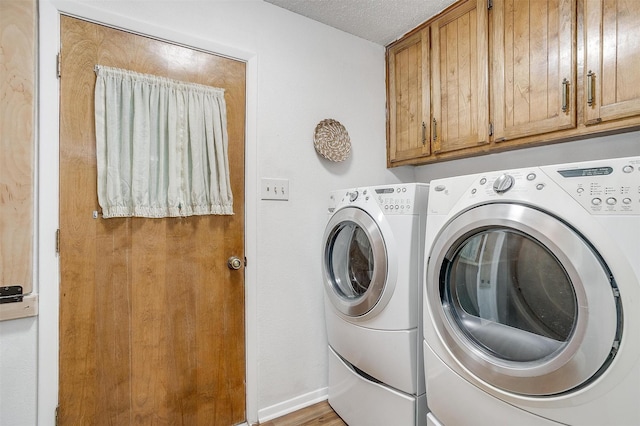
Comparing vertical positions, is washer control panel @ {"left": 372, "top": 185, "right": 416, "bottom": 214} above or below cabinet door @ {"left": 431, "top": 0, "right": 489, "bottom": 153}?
below

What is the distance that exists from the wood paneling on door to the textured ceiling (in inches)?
45.7

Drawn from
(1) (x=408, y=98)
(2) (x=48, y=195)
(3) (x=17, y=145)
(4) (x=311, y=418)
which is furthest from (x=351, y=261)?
(3) (x=17, y=145)

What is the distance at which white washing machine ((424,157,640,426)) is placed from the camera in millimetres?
781

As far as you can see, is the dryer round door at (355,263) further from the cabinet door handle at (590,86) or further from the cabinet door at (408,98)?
the cabinet door handle at (590,86)

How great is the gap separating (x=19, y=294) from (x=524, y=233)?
1.84m

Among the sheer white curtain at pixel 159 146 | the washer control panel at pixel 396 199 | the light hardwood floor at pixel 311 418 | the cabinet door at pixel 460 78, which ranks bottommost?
the light hardwood floor at pixel 311 418

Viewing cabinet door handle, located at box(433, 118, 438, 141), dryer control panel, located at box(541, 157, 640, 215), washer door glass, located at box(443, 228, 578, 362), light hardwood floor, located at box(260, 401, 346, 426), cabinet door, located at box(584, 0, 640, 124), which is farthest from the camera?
cabinet door handle, located at box(433, 118, 438, 141)

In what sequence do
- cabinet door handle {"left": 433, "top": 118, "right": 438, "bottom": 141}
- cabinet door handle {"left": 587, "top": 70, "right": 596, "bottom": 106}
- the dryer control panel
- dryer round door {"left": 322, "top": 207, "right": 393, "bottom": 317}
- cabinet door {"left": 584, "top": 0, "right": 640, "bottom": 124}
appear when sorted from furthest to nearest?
cabinet door handle {"left": 433, "top": 118, "right": 438, "bottom": 141} → dryer round door {"left": 322, "top": 207, "right": 393, "bottom": 317} → cabinet door handle {"left": 587, "top": 70, "right": 596, "bottom": 106} → cabinet door {"left": 584, "top": 0, "right": 640, "bottom": 124} → the dryer control panel

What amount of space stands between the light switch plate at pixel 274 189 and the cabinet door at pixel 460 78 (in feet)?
3.14

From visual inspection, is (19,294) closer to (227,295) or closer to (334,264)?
(227,295)

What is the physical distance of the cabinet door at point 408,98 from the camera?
75.6 inches

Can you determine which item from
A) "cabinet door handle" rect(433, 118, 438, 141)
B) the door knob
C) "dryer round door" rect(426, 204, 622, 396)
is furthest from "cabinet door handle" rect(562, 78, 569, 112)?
the door knob

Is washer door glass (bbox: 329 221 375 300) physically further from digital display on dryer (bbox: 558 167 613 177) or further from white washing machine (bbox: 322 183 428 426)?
digital display on dryer (bbox: 558 167 613 177)

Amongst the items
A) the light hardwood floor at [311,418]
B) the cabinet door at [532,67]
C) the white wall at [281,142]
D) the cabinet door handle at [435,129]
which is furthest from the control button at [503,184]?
the light hardwood floor at [311,418]
